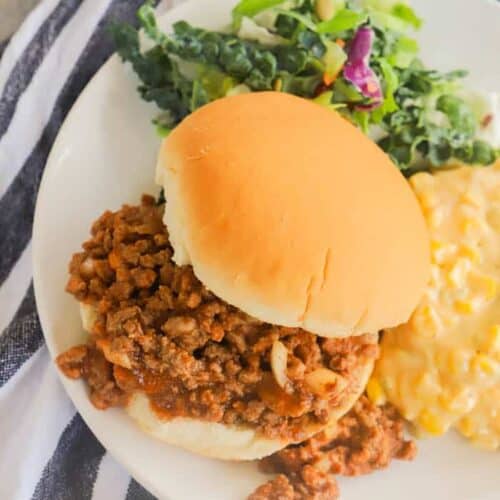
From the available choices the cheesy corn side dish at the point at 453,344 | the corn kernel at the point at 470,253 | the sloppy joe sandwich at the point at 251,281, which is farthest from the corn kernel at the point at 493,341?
the sloppy joe sandwich at the point at 251,281

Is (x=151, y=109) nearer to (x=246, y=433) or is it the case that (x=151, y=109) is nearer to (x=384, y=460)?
(x=246, y=433)

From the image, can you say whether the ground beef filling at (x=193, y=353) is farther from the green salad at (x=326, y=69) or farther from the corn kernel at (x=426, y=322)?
the green salad at (x=326, y=69)

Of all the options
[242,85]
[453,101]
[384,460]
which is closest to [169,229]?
[242,85]

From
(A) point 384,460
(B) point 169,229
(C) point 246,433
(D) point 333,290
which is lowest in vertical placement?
(A) point 384,460

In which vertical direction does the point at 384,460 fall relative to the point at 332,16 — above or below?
below

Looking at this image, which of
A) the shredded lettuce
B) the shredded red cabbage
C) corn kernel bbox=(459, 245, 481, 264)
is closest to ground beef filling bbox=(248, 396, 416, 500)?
corn kernel bbox=(459, 245, 481, 264)

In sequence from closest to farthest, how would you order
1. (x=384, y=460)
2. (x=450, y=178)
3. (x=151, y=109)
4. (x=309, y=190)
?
(x=309, y=190)
(x=384, y=460)
(x=450, y=178)
(x=151, y=109)

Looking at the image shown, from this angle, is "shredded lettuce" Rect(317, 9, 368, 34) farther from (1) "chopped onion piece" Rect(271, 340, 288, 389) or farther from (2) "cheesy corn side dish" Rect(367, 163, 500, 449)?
(1) "chopped onion piece" Rect(271, 340, 288, 389)
